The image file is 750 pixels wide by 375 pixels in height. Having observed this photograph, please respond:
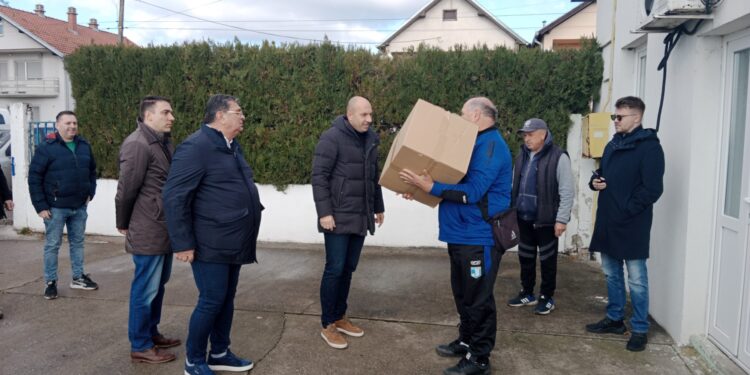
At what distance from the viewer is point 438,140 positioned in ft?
11.3

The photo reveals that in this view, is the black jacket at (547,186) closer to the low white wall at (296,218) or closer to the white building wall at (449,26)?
the low white wall at (296,218)

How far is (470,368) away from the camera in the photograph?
12.0 feet

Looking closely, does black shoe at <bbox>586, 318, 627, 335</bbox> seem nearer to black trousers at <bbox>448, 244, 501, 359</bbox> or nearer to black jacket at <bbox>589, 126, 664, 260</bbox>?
black jacket at <bbox>589, 126, 664, 260</bbox>

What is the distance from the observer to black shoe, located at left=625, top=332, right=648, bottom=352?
161 inches

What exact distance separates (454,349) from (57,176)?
4.09 meters

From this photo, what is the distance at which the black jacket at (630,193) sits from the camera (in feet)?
12.9

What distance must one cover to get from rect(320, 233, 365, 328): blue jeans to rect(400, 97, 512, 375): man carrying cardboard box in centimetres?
88

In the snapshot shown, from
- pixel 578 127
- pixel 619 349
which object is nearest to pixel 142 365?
pixel 619 349

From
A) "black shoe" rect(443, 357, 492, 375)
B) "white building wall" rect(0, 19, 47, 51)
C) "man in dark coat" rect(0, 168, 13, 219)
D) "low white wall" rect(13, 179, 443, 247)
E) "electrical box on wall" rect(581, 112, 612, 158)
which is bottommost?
"black shoe" rect(443, 357, 492, 375)

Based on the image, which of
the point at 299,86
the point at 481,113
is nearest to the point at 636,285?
the point at 481,113

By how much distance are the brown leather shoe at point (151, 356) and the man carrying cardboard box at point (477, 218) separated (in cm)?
203

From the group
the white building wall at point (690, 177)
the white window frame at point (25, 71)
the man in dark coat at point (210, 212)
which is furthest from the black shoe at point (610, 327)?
the white window frame at point (25, 71)

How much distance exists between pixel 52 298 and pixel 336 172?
132 inches

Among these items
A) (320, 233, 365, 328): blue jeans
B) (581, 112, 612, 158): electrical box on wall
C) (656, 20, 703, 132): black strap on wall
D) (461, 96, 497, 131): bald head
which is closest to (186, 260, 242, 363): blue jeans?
(320, 233, 365, 328): blue jeans
